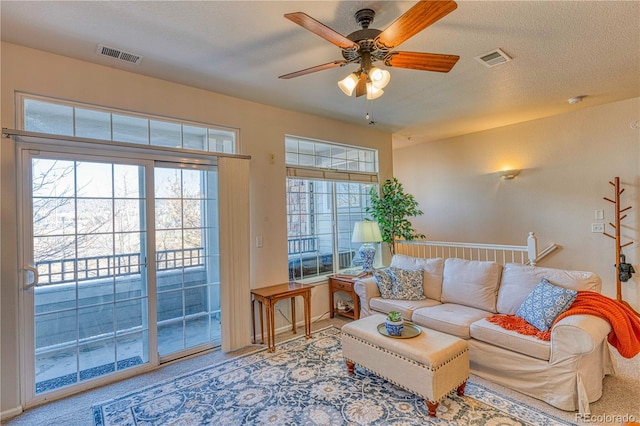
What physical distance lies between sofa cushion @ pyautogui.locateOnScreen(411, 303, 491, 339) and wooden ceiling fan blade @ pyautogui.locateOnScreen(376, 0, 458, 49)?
2.41 metres

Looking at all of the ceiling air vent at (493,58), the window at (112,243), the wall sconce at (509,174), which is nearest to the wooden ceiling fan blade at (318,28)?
the ceiling air vent at (493,58)

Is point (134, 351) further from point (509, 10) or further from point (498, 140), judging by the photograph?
point (498, 140)

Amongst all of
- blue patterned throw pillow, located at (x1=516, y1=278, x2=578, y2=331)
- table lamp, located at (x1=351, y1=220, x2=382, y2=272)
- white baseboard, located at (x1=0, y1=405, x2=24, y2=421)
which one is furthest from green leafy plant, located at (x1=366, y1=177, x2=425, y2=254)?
white baseboard, located at (x1=0, y1=405, x2=24, y2=421)

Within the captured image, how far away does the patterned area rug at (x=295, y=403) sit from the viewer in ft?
7.20

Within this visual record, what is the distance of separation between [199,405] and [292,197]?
2.54 m

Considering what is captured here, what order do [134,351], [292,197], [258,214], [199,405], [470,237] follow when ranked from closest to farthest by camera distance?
1. [199,405]
2. [134,351]
3. [258,214]
4. [292,197]
5. [470,237]

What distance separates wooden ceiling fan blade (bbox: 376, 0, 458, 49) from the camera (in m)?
1.51

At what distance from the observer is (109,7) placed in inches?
78.6

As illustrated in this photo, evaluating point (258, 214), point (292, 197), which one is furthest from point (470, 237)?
point (258, 214)

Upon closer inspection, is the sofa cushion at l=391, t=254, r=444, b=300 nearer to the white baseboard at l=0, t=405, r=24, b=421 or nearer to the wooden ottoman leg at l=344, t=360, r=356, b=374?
the wooden ottoman leg at l=344, t=360, r=356, b=374

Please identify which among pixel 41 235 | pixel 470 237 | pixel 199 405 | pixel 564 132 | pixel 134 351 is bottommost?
pixel 199 405

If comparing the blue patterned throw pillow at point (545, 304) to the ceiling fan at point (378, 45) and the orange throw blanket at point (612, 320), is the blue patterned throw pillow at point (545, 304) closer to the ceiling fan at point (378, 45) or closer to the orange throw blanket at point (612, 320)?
the orange throw blanket at point (612, 320)

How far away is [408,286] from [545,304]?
135cm

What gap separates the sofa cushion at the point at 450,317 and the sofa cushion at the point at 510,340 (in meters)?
0.09
